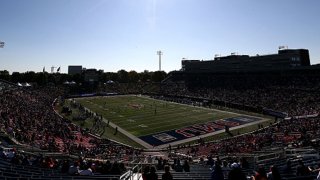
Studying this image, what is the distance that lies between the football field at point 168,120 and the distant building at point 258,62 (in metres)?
31.0

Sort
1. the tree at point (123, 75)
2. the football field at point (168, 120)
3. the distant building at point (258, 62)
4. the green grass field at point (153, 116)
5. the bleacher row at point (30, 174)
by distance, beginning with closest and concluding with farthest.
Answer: the bleacher row at point (30, 174) < the football field at point (168, 120) < the green grass field at point (153, 116) < the distant building at point (258, 62) < the tree at point (123, 75)

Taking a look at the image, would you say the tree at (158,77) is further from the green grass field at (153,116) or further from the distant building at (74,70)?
the green grass field at (153,116)

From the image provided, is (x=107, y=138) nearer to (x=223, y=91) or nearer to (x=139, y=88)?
(x=223, y=91)

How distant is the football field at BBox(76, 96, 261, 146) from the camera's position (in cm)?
4362

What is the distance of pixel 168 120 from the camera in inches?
2076

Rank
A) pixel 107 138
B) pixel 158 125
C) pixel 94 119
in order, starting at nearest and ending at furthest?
1. pixel 107 138
2. pixel 158 125
3. pixel 94 119

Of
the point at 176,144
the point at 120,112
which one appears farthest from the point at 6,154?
the point at 120,112

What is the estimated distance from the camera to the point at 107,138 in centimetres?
4175

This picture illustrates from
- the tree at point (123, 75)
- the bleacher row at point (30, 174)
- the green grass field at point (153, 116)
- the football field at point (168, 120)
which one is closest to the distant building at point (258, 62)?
the green grass field at point (153, 116)

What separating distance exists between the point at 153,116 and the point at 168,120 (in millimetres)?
4806

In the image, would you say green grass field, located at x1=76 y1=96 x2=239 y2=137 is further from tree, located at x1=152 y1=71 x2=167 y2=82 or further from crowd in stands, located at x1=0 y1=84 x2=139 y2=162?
tree, located at x1=152 y1=71 x2=167 y2=82

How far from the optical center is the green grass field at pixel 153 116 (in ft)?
158

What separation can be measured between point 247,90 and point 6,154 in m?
64.9

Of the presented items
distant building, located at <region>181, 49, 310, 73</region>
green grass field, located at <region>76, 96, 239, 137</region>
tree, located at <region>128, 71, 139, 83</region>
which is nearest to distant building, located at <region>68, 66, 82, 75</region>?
tree, located at <region>128, 71, 139, 83</region>
